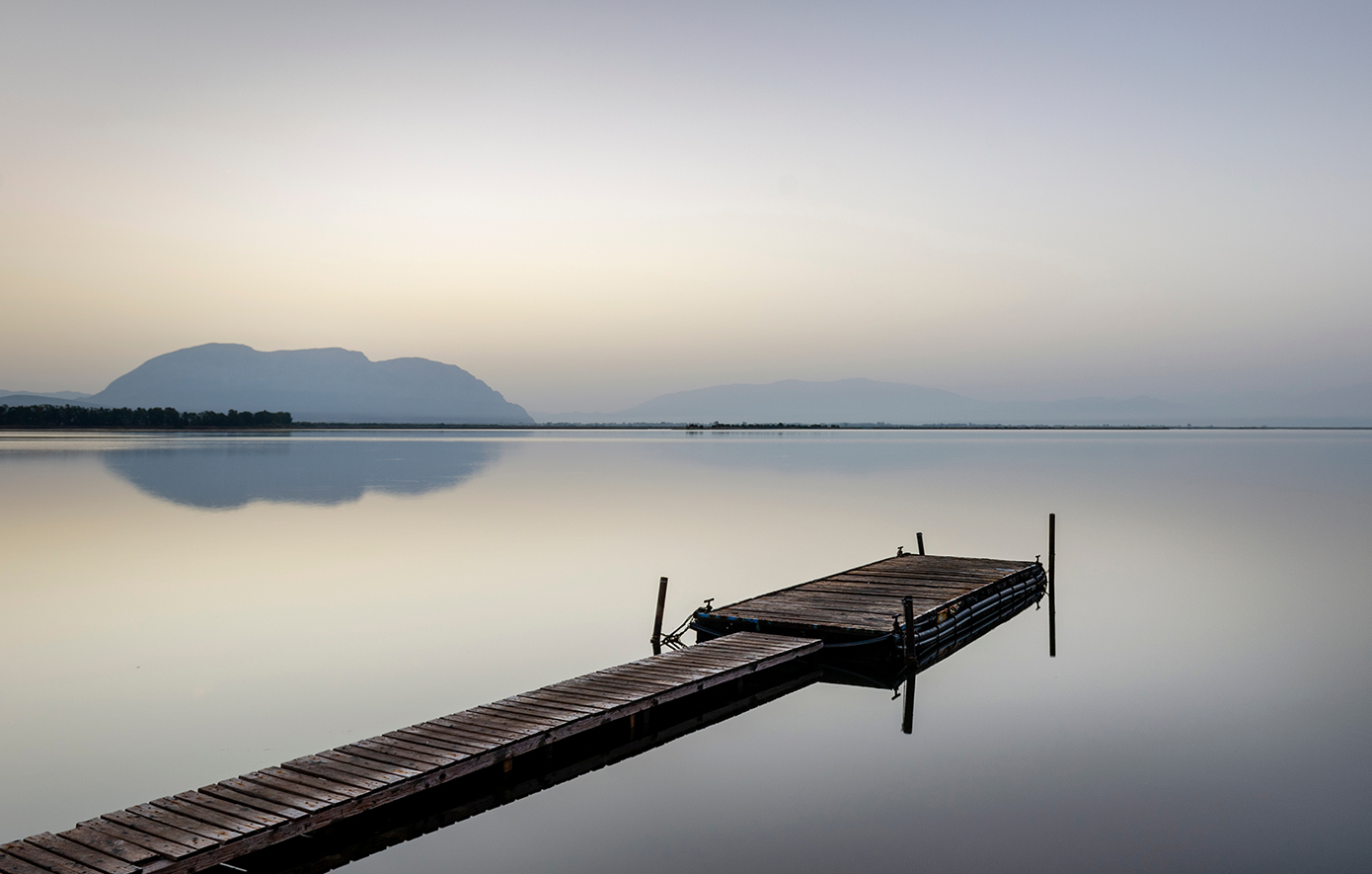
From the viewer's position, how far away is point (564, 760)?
980cm

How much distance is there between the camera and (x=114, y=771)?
10.0m

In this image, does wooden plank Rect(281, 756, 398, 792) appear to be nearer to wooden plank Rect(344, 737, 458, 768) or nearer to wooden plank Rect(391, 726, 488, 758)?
wooden plank Rect(344, 737, 458, 768)

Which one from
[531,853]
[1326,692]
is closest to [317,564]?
[531,853]

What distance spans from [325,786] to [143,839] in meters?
1.33

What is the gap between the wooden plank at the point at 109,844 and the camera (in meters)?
6.29

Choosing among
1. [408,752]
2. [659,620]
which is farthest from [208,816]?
[659,620]

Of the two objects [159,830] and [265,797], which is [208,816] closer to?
[159,830]

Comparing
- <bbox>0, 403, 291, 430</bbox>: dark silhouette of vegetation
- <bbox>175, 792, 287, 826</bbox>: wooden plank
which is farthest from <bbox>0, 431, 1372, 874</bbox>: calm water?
<bbox>0, 403, 291, 430</bbox>: dark silhouette of vegetation

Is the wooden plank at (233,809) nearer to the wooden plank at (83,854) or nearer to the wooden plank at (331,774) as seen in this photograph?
the wooden plank at (331,774)

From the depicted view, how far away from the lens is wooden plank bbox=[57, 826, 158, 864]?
629cm

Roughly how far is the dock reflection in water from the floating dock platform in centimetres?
28

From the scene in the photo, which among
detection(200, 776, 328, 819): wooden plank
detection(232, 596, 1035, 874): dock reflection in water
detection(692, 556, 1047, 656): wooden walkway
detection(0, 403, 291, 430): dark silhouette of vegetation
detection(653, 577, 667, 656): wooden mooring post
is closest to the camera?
detection(200, 776, 328, 819): wooden plank

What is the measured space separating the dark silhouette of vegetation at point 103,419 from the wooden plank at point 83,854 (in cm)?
19691

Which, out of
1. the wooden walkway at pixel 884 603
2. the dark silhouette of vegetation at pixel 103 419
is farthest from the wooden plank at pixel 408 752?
the dark silhouette of vegetation at pixel 103 419
